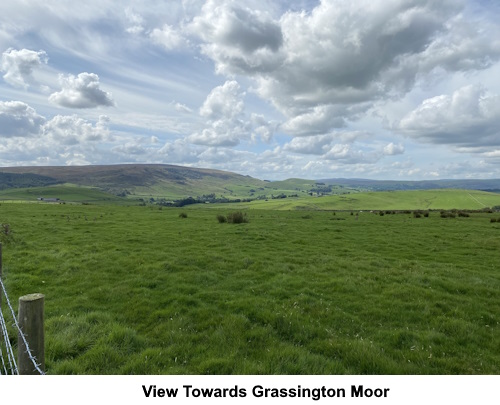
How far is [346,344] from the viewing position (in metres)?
7.82

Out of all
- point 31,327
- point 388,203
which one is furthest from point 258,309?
point 388,203

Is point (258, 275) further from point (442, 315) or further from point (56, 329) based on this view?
point (56, 329)

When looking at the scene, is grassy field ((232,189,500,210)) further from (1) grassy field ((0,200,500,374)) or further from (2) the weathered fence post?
(2) the weathered fence post

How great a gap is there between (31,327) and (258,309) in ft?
22.1

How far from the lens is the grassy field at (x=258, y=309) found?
7125 millimetres

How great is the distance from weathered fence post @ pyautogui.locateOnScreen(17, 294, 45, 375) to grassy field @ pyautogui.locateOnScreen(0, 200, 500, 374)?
235 cm

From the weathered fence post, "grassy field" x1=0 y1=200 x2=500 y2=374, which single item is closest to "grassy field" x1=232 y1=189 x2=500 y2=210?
"grassy field" x1=0 y1=200 x2=500 y2=374

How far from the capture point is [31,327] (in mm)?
4586

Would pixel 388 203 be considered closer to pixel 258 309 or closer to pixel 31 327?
pixel 258 309

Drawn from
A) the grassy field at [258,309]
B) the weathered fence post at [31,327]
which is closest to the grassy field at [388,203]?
the grassy field at [258,309]

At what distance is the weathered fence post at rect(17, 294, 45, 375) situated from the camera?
4543mm

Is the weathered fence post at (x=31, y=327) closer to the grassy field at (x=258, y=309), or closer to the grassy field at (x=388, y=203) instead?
the grassy field at (x=258, y=309)

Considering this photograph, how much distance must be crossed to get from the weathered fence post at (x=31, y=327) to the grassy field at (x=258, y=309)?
235 cm
